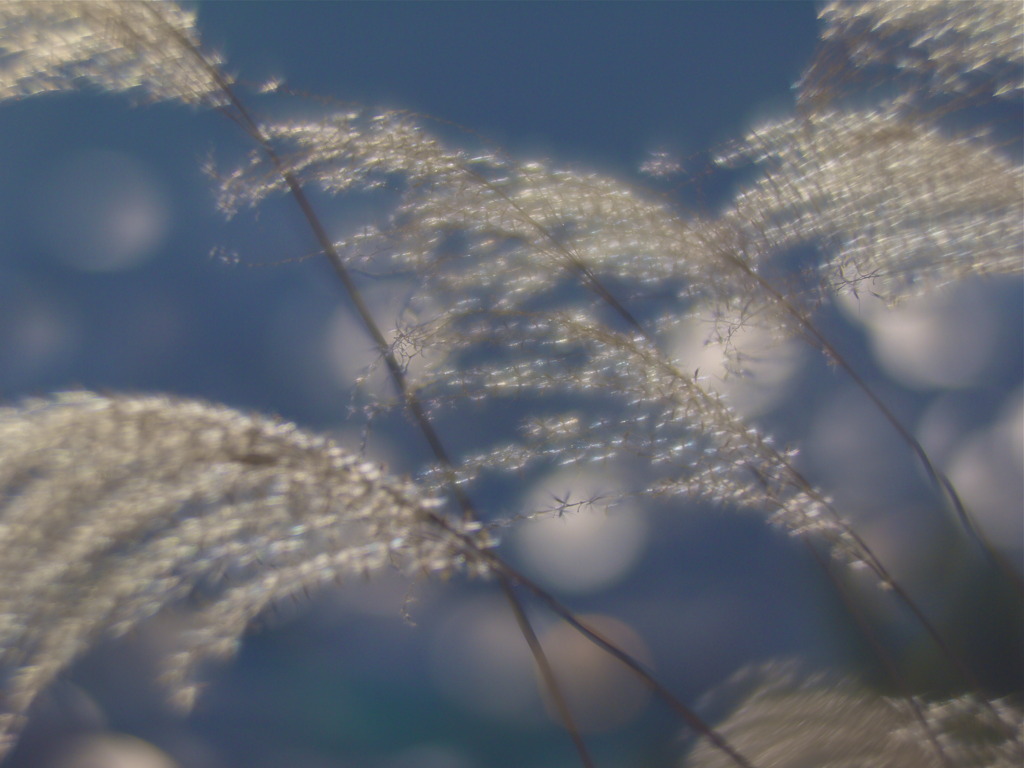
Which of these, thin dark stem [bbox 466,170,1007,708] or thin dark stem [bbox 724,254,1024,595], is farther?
thin dark stem [bbox 724,254,1024,595]

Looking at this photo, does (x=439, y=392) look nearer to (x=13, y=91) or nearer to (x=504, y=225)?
(x=504, y=225)

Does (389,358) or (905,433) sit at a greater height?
(389,358)

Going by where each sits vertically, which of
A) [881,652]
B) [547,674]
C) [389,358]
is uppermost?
[389,358]

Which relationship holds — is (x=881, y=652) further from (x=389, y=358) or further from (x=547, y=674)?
(x=389, y=358)

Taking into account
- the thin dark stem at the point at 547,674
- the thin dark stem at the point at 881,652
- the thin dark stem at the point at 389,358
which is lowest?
the thin dark stem at the point at 881,652

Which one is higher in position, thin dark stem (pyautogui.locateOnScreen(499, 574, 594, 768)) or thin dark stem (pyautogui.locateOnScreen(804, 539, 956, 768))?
thin dark stem (pyautogui.locateOnScreen(499, 574, 594, 768))

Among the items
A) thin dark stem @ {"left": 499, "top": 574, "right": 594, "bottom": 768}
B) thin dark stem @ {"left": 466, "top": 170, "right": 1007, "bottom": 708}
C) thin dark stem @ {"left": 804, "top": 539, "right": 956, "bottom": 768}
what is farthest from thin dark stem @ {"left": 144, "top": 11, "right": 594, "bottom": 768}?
thin dark stem @ {"left": 804, "top": 539, "right": 956, "bottom": 768}


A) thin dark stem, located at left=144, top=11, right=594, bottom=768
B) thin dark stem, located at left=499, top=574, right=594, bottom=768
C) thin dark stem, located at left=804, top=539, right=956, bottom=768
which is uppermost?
thin dark stem, located at left=144, top=11, right=594, bottom=768

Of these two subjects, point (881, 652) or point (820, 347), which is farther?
point (820, 347)

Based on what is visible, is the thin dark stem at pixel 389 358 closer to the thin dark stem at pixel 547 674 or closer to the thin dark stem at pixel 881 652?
the thin dark stem at pixel 547 674

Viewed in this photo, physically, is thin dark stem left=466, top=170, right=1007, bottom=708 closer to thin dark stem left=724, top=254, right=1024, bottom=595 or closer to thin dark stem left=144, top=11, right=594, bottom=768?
thin dark stem left=724, top=254, right=1024, bottom=595

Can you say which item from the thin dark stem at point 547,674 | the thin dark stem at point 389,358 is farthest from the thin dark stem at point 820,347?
the thin dark stem at point 547,674

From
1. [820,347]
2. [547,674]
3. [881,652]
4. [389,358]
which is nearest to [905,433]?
[820,347]
